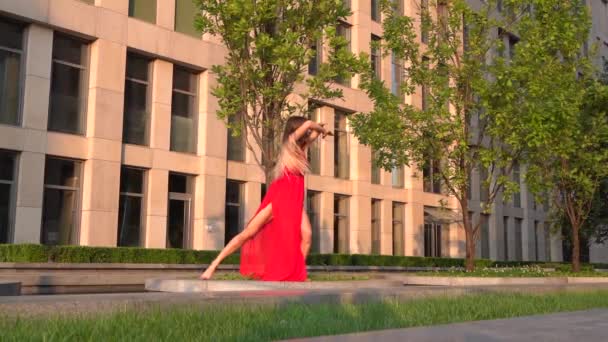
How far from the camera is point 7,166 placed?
66.6ft

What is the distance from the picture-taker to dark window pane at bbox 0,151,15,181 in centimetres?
2011

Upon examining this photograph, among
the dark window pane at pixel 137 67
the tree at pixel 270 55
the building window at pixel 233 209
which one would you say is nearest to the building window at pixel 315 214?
the building window at pixel 233 209

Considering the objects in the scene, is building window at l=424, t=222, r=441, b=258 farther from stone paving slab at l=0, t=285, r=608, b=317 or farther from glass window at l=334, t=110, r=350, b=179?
stone paving slab at l=0, t=285, r=608, b=317

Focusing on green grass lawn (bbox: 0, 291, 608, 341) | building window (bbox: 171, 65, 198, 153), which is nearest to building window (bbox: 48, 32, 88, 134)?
building window (bbox: 171, 65, 198, 153)

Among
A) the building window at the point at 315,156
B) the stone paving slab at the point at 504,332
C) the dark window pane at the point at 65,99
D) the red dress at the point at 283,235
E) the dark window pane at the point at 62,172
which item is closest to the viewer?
the stone paving slab at the point at 504,332

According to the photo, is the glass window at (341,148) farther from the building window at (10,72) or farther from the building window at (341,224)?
the building window at (10,72)

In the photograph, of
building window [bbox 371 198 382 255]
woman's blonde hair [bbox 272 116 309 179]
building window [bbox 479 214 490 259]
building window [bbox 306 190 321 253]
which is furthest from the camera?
building window [bbox 479 214 490 259]

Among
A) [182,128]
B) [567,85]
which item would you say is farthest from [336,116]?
[567,85]

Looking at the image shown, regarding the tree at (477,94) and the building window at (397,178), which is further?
the building window at (397,178)

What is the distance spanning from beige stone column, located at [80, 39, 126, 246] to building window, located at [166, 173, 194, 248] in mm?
2751

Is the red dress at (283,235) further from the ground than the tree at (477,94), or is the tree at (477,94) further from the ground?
the tree at (477,94)

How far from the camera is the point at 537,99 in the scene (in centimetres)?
1861

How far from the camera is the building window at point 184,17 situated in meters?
25.7

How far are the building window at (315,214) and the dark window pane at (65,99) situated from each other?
11948 millimetres
